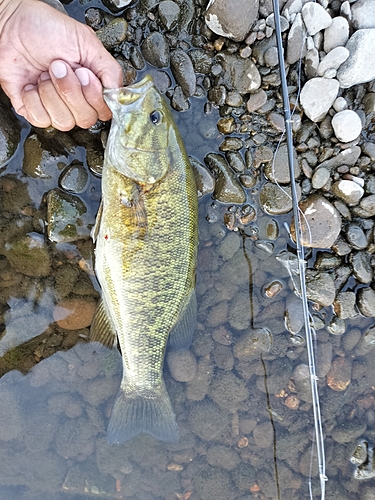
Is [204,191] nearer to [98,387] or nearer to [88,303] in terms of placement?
[88,303]

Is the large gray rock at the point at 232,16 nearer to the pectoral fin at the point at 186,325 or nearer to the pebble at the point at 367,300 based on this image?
the pectoral fin at the point at 186,325

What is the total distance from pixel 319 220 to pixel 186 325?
1380 millimetres

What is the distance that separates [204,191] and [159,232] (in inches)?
28.7

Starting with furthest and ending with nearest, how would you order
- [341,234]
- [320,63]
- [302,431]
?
[302,431] → [341,234] → [320,63]

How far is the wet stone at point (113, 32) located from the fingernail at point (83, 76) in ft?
1.90

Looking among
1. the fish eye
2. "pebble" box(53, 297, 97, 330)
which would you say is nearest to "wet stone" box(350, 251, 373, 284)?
the fish eye

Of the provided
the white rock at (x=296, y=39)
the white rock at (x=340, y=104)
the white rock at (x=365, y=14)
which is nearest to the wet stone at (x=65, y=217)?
the white rock at (x=296, y=39)

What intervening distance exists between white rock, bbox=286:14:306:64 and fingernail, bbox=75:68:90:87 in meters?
1.57

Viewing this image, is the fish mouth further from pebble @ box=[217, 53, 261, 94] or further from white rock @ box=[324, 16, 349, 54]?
white rock @ box=[324, 16, 349, 54]

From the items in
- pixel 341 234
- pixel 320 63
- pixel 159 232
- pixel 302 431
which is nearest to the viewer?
pixel 159 232

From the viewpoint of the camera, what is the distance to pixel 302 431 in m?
3.34

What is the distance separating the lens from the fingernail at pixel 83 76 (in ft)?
7.79

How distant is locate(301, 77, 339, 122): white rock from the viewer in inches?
112

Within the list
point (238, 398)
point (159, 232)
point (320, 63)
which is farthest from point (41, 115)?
point (238, 398)
